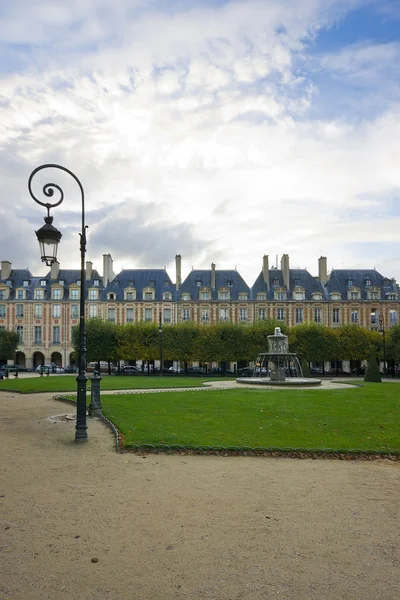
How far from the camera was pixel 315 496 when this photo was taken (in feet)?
19.7

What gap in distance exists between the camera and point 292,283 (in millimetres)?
56438

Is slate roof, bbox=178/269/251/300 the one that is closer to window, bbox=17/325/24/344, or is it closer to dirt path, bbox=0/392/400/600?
window, bbox=17/325/24/344

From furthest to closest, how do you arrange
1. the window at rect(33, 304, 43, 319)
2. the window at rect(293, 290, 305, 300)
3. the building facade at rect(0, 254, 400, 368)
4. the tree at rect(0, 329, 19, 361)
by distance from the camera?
1. the window at rect(33, 304, 43, 319)
2. the window at rect(293, 290, 305, 300)
3. the building facade at rect(0, 254, 400, 368)
4. the tree at rect(0, 329, 19, 361)

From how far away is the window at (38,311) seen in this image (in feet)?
183

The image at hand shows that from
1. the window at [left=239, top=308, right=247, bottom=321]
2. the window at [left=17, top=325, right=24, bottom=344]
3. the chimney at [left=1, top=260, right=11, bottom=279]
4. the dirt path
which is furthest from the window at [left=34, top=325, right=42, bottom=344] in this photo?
the dirt path

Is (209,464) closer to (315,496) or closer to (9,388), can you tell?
(315,496)

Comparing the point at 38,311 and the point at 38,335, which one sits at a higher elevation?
the point at 38,311

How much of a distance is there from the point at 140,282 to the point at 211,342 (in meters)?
17.3

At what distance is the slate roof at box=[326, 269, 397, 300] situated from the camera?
A: 55.8m

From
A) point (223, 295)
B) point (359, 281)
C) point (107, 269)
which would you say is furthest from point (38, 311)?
point (359, 281)

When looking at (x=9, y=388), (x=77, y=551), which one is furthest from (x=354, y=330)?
(x=77, y=551)

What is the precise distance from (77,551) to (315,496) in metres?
3.10

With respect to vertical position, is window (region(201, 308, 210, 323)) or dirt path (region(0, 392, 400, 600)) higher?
window (region(201, 308, 210, 323))

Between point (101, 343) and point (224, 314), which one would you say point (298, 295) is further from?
point (101, 343)
